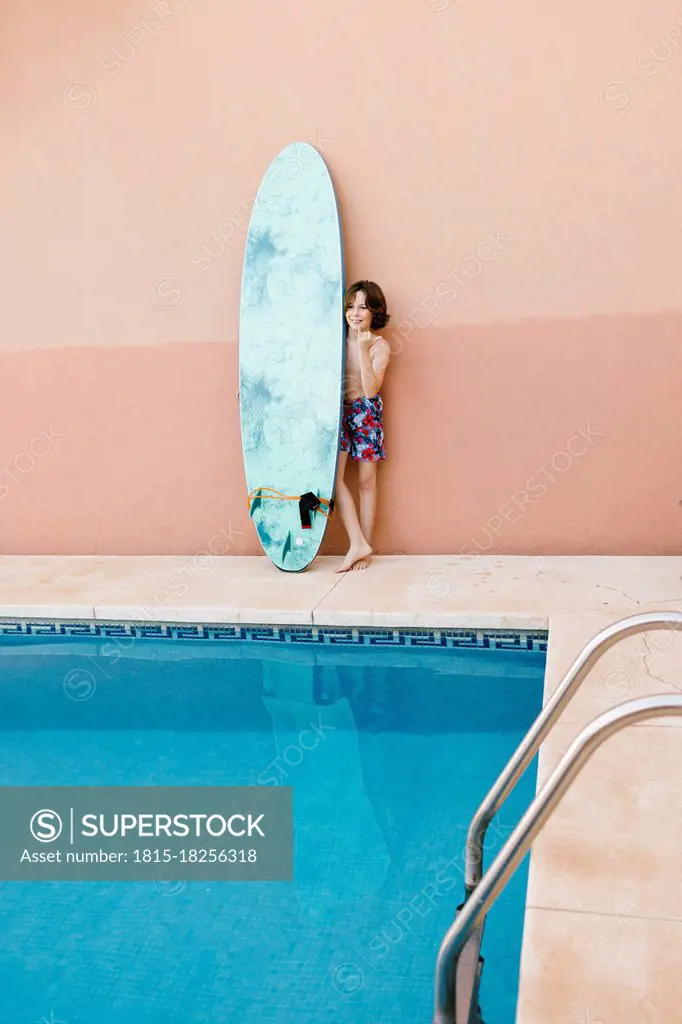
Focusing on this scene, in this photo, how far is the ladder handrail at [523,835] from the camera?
124 centimetres

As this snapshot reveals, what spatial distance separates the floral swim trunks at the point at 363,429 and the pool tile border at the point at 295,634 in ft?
3.25

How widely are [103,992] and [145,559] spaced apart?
290 centimetres

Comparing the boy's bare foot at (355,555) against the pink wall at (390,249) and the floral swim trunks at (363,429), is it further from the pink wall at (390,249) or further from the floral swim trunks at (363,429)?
the floral swim trunks at (363,429)

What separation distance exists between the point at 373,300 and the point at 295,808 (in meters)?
2.40

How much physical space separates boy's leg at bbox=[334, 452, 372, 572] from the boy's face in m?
0.57

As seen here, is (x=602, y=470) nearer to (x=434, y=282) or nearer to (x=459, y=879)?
(x=434, y=282)

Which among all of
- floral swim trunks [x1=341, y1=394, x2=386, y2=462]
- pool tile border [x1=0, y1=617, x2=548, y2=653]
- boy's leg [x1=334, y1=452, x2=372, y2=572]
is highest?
floral swim trunks [x1=341, y1=394, x2=386, y2=462]

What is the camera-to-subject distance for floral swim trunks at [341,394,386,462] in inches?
170

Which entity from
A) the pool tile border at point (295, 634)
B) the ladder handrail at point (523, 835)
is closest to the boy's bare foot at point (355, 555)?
the pool tile border at point (295, 634)

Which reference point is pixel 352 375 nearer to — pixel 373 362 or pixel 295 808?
pixel 373 362

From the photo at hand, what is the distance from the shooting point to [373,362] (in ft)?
13.8

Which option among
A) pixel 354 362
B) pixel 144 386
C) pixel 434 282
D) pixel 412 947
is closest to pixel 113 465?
pixel 144 386

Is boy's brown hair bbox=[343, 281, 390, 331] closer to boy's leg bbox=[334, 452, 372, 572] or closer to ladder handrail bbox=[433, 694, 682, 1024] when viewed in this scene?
boy's leg bbox=[334, 452, 372, 572]

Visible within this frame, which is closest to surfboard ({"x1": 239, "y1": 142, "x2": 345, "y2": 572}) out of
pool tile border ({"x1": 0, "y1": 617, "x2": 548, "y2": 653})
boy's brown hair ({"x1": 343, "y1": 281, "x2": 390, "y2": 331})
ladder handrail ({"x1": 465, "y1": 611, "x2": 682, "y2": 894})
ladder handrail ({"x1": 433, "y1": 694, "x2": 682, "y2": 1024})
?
boy's brown hair ({"x1": 343, "y1": 281, "x2": 390, "y2": 331})
